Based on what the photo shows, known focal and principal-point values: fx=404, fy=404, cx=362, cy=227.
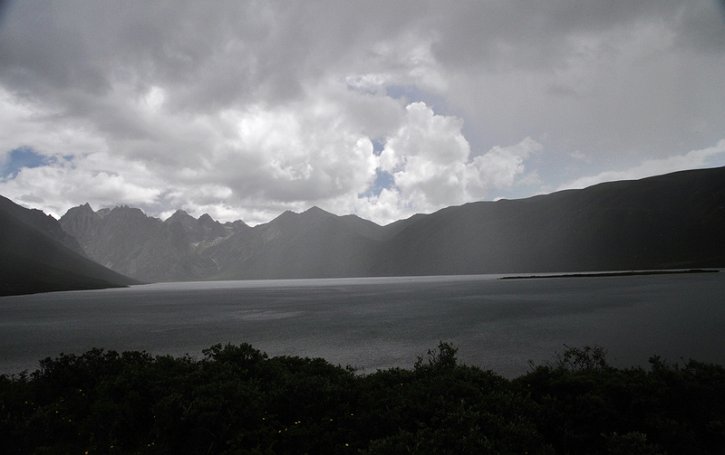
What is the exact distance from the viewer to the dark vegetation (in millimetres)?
12992

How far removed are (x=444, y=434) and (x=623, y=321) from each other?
252 ft

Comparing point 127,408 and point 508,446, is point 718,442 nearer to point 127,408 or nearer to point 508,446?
point 508,446

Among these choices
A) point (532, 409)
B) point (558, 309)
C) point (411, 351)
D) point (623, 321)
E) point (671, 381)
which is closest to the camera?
point (532, 409)

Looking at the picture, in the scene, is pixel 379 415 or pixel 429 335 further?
pixel 429 335

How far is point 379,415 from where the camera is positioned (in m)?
14.7

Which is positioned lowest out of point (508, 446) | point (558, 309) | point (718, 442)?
point (558, 309)

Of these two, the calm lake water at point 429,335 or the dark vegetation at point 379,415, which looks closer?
the dark vegetation at point 379,415

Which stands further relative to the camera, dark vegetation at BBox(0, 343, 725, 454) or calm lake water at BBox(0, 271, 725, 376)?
calm lake water at BBox(0, 271, 725, 376)

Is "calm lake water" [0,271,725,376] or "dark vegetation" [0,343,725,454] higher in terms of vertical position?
"dark vegetation" [0,343,725,454]

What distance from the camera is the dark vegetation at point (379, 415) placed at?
42.6ft

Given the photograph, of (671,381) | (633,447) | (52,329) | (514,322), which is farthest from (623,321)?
(52,329)

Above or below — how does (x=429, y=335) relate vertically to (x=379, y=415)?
below

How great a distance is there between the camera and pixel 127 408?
15.9 m

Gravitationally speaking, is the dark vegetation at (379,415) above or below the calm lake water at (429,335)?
above
